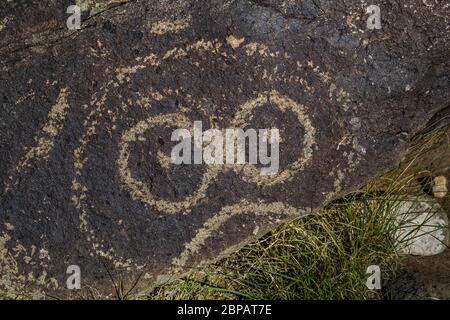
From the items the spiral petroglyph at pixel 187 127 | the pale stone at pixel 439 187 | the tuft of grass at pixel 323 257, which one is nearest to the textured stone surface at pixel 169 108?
the spiral petroglyph at pixel 187 127

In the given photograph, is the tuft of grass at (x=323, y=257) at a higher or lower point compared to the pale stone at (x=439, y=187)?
lower

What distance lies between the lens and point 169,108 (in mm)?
1740

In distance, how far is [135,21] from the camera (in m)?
1.71

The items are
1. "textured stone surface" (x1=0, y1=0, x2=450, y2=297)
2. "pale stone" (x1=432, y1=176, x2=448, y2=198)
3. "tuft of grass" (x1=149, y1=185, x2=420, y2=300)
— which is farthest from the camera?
"pale stone" (x1=432, y1=176, x2=448, y2=198)

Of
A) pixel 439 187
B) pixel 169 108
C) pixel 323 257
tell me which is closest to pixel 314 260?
pixel 323 257

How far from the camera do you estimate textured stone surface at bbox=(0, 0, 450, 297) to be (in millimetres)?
1717

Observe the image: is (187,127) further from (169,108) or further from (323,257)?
(323,257)

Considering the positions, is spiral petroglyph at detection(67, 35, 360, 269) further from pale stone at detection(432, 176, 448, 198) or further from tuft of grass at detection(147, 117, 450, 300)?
pale stone at detection(432, 176, 448, 198)

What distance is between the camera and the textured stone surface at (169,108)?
67.6 inches

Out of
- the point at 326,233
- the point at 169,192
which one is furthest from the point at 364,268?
the point at 169,192

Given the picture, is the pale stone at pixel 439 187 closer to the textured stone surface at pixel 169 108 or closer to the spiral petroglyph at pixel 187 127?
the textured stone surface at pixel 169 108

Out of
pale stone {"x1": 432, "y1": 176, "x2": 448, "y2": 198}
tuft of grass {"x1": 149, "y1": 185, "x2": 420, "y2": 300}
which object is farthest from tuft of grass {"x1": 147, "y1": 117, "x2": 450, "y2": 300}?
pale stone {"x1": 432, "y1": 176, "x2": 448, "y2": 198}

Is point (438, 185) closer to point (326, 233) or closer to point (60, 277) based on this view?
point (326, 233)
